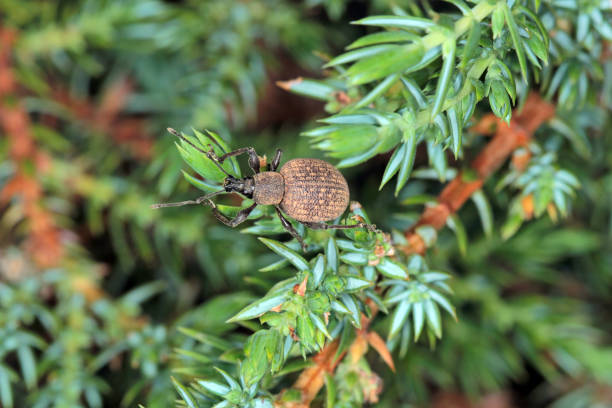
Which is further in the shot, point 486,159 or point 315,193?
point 486,159

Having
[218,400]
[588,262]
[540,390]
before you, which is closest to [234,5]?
[218,400]

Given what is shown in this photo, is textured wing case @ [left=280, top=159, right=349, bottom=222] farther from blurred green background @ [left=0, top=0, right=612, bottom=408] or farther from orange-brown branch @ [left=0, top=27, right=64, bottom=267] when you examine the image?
orange-brown branch @ [left=0, top=27, right=64, bottom=267]

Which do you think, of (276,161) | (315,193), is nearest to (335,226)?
(315,193)

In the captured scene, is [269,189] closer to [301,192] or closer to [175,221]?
[301,192]

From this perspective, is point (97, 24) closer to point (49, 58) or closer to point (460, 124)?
point (49, 58)

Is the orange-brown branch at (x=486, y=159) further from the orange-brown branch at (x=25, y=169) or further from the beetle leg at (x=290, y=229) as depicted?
the orange-brown branch at (x=25, y=169)

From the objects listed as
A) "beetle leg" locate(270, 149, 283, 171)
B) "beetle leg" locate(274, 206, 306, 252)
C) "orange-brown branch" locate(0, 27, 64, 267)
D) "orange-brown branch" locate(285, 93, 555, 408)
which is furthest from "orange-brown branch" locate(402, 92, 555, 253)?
"orange-brown branch" locate(0, 27, 64, 267)
